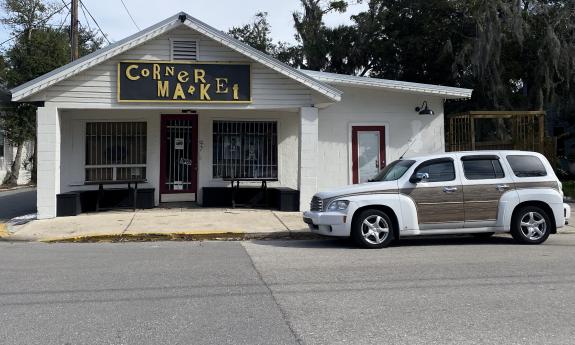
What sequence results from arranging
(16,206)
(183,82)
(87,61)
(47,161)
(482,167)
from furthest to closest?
(16,206), (183,82), (47,161), (87,61), (482,167)

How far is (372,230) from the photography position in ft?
30.9

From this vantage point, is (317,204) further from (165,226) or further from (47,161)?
(47,161)

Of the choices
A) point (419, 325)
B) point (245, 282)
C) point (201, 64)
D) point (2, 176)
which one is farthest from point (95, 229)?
point (2, 176)

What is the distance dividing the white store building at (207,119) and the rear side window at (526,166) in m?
5.02

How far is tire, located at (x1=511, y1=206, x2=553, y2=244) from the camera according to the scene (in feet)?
32.3

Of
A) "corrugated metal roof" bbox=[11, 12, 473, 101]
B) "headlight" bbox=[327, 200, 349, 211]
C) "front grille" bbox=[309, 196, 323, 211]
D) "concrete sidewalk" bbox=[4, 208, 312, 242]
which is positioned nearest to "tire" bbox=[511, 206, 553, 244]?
"headlight" bbox=[327, 200, 349, 211]

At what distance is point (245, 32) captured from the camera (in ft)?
133

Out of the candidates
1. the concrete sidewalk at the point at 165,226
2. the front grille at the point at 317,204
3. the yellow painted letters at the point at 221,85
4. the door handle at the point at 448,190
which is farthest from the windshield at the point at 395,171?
the yellow painted letters at the point at 221,85

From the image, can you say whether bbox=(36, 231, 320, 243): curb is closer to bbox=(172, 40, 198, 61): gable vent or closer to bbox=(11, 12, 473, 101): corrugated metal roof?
bbox=(11, 12, 473, 101): corrugated metal roof

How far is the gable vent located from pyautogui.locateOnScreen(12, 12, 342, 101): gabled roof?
47 centimetres

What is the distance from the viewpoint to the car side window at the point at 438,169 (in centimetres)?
977

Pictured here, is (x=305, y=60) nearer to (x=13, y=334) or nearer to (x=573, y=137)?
(x=573, y=137)

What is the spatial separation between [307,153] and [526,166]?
565 cm

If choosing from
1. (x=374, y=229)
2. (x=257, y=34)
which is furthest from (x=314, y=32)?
(x=374, y=229)
